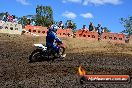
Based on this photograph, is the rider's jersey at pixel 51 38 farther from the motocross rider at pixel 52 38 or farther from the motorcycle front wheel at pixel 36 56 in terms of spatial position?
the motorcycle front wheel at pixel 36 56

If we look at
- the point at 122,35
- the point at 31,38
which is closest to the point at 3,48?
the point at 31,38

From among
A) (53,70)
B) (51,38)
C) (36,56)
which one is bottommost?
(53,70)

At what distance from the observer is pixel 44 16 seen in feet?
231

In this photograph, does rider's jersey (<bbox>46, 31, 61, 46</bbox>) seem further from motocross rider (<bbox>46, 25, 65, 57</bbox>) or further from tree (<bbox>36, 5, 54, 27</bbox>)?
tree (<bbox>36, 5, 54, 27</bbox>)

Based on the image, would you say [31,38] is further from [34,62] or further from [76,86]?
[76,86]

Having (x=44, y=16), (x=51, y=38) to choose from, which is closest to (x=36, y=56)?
(x=51, y=38)

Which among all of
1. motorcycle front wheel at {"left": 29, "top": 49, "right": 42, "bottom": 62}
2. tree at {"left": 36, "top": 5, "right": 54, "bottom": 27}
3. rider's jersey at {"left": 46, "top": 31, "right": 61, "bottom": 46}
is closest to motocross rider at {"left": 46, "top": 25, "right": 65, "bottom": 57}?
rider's jersey at {"left": 46, "top": 31, "right": 61, "bottom": 46}

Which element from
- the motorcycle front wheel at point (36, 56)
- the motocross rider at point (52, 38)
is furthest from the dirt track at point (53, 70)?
the motocross rider at point (52, 38)

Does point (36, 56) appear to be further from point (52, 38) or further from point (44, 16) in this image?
point (44, 16)

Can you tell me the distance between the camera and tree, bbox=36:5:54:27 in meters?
65.8

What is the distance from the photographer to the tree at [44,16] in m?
65.8

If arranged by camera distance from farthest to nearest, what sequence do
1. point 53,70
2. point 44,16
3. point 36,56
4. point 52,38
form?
point 44,16 → point 52,38 → point 36,56 → point 53,70

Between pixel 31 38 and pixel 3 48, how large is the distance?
5391 mm

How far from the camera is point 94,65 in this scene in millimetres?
16516
